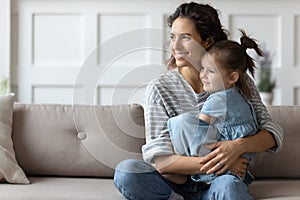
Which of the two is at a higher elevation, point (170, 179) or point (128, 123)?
point (128, 123)

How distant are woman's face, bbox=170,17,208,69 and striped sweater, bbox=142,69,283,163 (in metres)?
0.08

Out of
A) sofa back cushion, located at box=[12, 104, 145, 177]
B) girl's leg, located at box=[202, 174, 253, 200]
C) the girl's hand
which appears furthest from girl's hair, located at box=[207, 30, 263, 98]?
sofa back cushion, located at box=[12, 104, 145, 177]

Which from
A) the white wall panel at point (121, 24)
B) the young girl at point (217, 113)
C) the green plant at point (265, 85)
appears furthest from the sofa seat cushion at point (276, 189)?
the white wall panel at point (121, 24)

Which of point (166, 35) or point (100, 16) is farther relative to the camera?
point (100, 16)

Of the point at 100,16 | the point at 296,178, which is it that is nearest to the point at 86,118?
the point at 296,178

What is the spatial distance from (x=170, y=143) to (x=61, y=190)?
1.32ft

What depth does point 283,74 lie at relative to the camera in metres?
3.82

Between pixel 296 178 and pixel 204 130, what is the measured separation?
1.96ft

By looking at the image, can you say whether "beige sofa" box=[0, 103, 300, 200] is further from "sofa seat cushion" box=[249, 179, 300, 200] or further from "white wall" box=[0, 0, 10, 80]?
"white wall" box=[0, 0, 10, 80]

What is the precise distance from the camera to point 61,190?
6.64 feet

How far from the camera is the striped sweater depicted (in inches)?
78.2

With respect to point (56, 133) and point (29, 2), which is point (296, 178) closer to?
→ point (56, 133)

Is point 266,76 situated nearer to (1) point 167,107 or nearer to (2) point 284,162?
(2) point 284,162

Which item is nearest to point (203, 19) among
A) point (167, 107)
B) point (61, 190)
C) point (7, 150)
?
point (167, 107)
